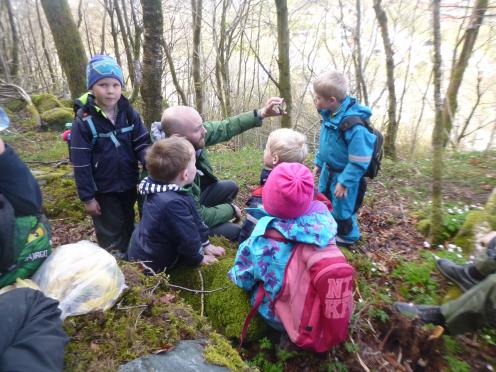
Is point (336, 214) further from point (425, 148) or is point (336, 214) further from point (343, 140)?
point (425, 148)

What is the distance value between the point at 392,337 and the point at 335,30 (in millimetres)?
14811

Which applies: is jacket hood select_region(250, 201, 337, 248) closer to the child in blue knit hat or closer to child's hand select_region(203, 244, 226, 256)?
child's hand select_region(203, 244, 226, 256)

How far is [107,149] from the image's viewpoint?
359 centimetres

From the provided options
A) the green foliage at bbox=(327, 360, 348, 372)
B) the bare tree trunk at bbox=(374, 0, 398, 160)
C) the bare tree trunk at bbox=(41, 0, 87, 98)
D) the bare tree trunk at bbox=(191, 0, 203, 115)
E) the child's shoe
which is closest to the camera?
the green foliage at bbox=(327, 360, 348, 372)

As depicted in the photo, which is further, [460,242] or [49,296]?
[460,242]

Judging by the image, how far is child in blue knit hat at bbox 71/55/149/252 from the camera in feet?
11.3

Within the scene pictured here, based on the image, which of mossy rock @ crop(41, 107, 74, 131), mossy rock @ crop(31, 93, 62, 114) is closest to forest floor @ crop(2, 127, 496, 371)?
mossy rock @ crop(41, 107, 74, 131)

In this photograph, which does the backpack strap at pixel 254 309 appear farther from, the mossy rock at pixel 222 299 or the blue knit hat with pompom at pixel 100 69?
the blue knit hat with pompom at pixel 100 69

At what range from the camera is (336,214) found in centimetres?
418

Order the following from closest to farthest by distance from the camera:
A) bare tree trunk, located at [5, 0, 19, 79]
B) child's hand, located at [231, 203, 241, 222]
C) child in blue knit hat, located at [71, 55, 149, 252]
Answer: child in blue knit hat, located at [71, 55, 149, 252] → child's hand, located at [231, 203, 241, 222] → bare tree trunk, located at [5, 0, 19, 79]

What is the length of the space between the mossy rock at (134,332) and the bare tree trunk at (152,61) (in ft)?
9.81

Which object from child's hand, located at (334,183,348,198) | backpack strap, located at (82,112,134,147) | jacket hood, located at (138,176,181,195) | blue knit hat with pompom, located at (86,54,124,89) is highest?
blue knit hat with pompom, located at (86,54,124,89)

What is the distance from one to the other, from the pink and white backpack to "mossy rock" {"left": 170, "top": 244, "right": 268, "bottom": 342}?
0.46 metres

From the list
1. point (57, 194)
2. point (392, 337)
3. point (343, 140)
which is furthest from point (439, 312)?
point (57, 194)
